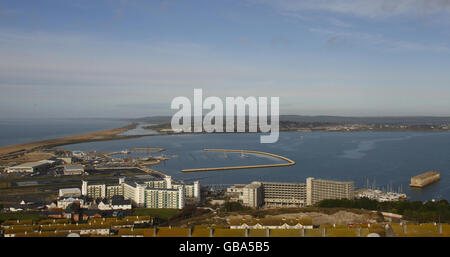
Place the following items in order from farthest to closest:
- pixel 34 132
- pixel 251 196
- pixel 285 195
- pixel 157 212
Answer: pixel 34 132, pixel 285 195, pixel 251 196, pixel 157 212

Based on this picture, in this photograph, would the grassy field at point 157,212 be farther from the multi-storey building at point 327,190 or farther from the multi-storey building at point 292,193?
the multi-storey building at point 327,190

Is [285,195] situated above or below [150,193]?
below

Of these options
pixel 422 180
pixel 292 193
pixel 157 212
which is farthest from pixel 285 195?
pixel 422 180

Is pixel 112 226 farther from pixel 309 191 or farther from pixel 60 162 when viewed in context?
Answer: pixel 60 162

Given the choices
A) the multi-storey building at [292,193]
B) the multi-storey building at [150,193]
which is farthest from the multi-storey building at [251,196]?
the multi-storey building at [150,193]

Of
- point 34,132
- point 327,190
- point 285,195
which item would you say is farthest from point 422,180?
point 34,132

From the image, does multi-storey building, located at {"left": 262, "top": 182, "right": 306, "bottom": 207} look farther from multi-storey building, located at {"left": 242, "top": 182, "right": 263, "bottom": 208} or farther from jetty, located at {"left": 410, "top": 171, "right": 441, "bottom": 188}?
jetty, located at {"left": 410, "top": 171, "right": 441, "bottom": 188}

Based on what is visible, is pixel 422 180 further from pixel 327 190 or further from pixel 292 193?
pixel 292 193

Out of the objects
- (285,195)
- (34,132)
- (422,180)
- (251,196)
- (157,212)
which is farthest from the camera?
(34,132)

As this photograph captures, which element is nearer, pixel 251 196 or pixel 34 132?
pixel 251 196

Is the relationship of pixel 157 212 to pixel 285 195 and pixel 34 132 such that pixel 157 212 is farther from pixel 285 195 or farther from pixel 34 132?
pixel 34 132
